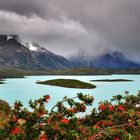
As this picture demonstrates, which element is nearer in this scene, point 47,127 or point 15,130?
point 15,130

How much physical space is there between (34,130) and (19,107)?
1090 mm

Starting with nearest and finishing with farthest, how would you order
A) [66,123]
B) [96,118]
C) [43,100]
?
1. [66,123]
2. [43,100]
3. [96,118]

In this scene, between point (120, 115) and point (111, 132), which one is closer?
point (111, 132)

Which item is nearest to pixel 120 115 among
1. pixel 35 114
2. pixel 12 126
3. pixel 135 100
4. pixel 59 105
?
pixel 59 105

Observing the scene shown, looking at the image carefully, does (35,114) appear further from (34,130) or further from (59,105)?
(59,105)

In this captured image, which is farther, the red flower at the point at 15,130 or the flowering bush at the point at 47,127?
the red flower at the point at 15,130

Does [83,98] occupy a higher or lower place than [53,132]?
higher

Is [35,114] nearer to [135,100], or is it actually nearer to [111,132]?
[111,132]

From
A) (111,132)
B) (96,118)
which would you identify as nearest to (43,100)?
(111,132)

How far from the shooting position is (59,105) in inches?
545

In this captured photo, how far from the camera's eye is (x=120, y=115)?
13484 mm

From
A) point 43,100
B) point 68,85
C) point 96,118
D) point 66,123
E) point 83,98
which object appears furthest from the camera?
point 68,85

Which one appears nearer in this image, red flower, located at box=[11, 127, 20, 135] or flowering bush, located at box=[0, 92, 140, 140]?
flowering bush, located at box=[0, 92, 140, 140]

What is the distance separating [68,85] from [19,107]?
180m
